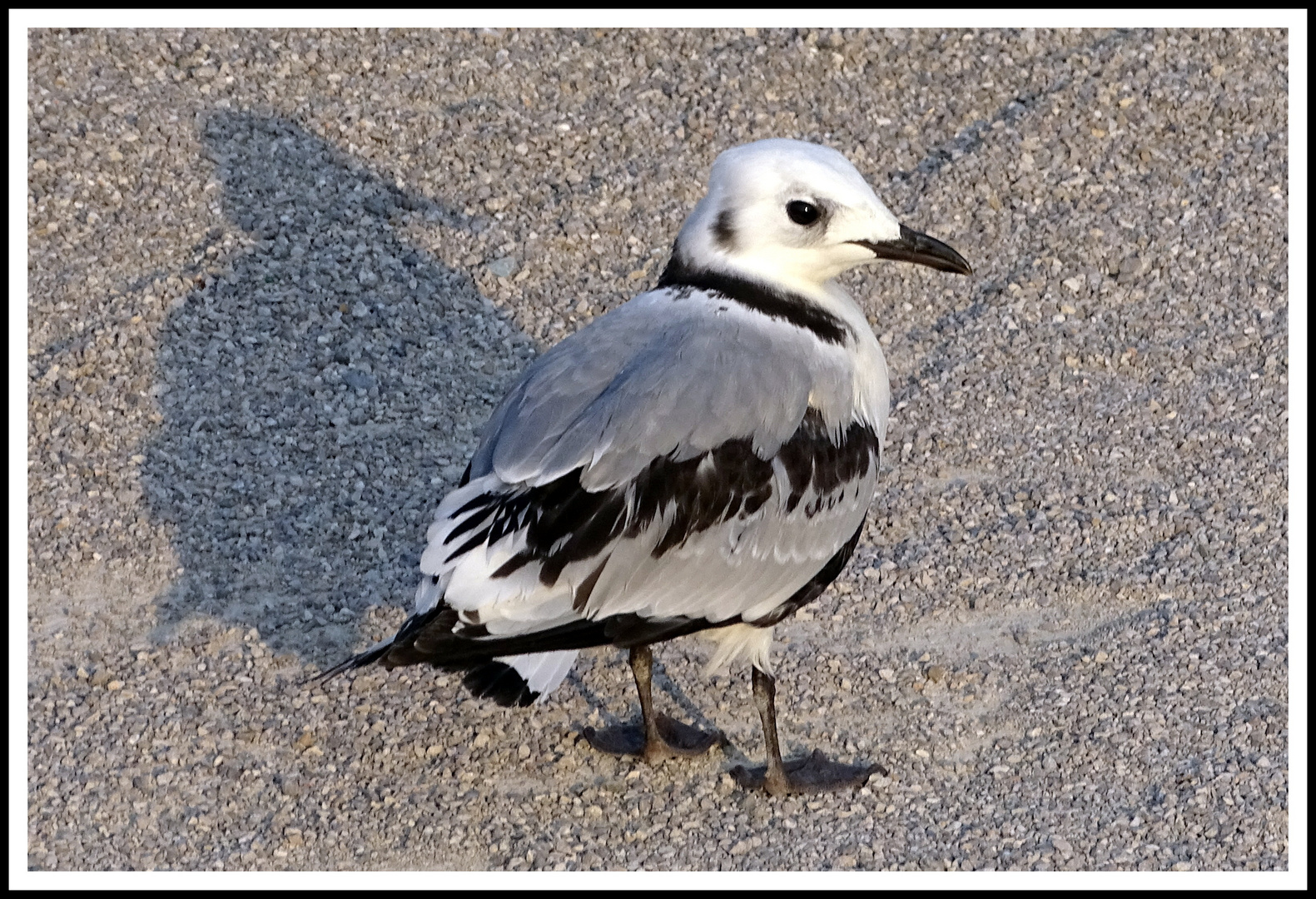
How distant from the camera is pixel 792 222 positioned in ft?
15.5

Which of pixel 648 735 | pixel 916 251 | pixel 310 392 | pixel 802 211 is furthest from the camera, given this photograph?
pixel 310 392

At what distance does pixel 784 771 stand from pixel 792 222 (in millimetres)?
1618

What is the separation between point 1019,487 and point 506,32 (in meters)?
3.75

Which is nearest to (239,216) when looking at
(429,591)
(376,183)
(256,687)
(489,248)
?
(376,183)

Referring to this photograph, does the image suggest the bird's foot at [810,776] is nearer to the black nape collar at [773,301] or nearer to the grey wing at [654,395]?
the grey wing at [654,395]

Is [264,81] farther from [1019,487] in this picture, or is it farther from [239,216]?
[1019,487]

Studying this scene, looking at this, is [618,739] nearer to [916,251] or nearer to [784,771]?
[784,771]

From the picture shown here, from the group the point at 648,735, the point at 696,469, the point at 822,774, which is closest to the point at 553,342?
the point at 648,735

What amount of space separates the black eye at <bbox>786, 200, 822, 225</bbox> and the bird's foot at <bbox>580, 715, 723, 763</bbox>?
158 centimetres

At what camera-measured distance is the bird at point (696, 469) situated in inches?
172

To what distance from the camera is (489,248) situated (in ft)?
23.6

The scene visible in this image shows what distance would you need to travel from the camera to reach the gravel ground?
15.8ft

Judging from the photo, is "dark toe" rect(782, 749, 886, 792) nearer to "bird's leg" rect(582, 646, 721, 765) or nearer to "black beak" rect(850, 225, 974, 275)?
"bird's leg" rect(582, 646, 721, 765)

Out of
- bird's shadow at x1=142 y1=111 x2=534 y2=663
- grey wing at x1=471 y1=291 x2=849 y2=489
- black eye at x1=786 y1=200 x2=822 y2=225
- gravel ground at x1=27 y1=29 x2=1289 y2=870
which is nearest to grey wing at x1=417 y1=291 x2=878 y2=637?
grey wing at x1=471 y1=291 x2=849 y2=489
